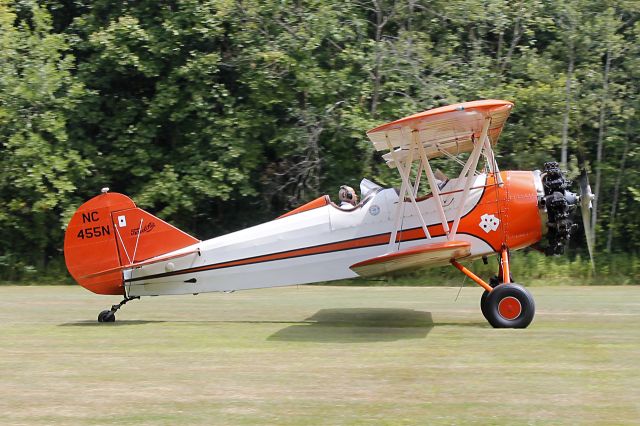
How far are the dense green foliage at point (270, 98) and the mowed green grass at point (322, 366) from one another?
25.4 ft

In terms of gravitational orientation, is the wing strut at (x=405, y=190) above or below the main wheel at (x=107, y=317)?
above

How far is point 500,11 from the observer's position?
2177 cm

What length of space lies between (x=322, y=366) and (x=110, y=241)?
4743 millimetres

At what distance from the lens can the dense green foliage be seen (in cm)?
2064

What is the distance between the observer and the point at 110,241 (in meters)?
11.8

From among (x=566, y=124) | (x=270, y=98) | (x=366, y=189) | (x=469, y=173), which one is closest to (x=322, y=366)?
(x=469, y=173)

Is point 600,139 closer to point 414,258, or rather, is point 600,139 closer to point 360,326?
point 360,326

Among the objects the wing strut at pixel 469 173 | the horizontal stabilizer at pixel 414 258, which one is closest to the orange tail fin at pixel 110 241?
the horizontal stabilizer at pixel 414 258

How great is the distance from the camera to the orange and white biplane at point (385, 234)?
412 inches

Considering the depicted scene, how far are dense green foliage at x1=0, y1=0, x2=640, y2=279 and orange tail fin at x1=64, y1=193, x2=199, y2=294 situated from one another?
346 inches

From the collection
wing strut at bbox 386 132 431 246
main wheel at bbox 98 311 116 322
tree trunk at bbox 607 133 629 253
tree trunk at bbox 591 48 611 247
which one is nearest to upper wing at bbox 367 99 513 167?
wing strut at bbox 386 132 431 246

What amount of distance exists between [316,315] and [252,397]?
551 cm

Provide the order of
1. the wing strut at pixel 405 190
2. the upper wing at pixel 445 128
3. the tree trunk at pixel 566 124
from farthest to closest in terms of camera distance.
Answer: the tree trunk at pixel 566 124 → the wing strut at pixel 405 190 → the upper wing at pixel 445 128

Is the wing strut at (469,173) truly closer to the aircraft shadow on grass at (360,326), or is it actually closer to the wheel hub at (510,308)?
the wheel hub at (510,308)
